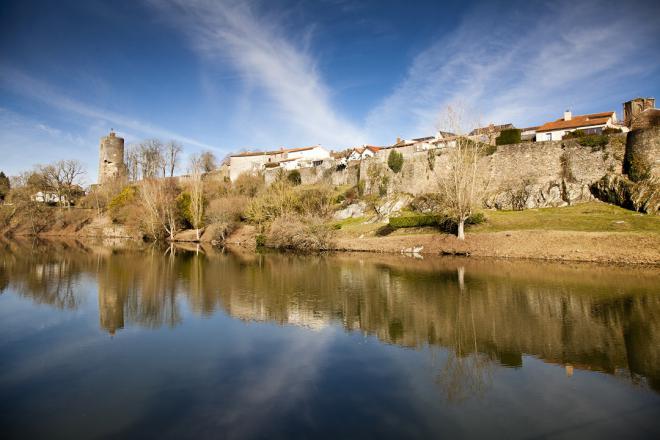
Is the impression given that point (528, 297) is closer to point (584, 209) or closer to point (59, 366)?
point (59, 366)

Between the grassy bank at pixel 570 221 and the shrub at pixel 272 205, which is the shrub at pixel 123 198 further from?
the grassy bank at pixel 570 221

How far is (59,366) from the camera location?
915cm

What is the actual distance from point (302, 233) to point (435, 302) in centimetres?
2257

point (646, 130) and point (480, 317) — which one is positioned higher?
point (646, 130)

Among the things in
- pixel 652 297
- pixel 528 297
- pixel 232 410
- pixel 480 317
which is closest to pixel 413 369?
pixel 232 410

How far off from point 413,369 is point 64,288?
16713mm

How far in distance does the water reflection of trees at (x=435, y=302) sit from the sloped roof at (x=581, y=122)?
2602cm

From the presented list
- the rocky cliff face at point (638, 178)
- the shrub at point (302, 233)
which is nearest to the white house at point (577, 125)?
the rocky cliff face at point (638, 178)

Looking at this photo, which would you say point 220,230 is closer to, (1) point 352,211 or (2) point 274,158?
(1) point 352,211

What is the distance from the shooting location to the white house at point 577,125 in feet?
136

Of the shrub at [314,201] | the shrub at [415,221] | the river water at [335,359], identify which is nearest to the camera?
the river water at [335,359]

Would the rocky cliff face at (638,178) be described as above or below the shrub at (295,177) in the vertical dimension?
below

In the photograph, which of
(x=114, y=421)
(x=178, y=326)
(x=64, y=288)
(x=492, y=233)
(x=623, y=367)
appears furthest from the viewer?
(x=492, y=233)

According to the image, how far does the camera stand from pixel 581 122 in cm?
4262
